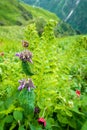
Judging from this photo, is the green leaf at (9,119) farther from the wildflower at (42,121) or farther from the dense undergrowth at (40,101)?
the wildflower at (42,121)

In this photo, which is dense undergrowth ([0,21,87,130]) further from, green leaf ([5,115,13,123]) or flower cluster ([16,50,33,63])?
flower cluster ([16,50,33,63])

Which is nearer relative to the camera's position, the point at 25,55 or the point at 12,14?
the point at 25,55

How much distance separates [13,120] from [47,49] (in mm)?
827

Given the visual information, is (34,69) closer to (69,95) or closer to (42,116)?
(42,116)

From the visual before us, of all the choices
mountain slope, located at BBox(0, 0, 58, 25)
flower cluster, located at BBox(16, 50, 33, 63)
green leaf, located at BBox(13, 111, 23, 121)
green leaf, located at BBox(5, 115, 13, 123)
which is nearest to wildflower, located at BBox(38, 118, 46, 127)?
green leaf, located at BBox(13, 111, 23, 121)

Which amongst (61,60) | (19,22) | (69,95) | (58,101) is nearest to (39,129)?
(58,101)

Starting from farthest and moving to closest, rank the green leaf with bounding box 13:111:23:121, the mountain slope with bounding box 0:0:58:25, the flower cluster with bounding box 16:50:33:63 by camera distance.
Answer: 1. the mountain slope with bounding box 0:0:58:25
2. the green leaf with bounding box 13:111:23:121
3. the flower cluster with bounding box 16:50:33:63

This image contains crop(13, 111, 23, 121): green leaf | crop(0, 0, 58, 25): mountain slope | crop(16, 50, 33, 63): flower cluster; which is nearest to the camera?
crop(16, 50, 33, 63): flower cluster

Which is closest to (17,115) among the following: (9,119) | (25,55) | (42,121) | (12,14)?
(9,119)

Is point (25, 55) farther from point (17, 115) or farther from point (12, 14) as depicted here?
point (12, 14)

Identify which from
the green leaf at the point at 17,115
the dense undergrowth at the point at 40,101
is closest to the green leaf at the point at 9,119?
the dense undergrowth at the point at 40,101

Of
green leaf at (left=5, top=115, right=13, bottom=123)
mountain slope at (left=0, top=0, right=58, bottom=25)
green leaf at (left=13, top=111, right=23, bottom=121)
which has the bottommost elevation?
mountain slope at (left=0, top=0, right=58, bottom=25)

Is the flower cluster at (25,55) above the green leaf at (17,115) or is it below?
above

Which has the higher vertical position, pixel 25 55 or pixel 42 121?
pixel 25 55
